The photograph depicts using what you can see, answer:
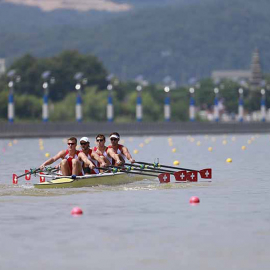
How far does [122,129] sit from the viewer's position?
93.9 m

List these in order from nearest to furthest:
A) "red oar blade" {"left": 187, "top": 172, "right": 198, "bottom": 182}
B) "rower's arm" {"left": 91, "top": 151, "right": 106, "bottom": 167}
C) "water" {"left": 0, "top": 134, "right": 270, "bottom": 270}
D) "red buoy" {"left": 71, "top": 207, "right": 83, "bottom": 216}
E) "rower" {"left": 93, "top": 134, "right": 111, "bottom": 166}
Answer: "water" {"left": 0, "top": 134, "right": 270, "bottom": 270}, "red buoy" {"left": 71, "top": 207, "right": 83, "bottom": 216}, "rower's arm" {"left": 91, "top": 151, "right": 106, "bottom": 167}, "rower" {"left": 93, "top": 134, "right": 111, "bottom": 166}, "red oar blade" {"left": 187, "top": 172, "right": 198, "bottom": 182}

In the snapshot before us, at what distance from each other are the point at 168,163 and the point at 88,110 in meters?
119

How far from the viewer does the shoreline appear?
8556 cm

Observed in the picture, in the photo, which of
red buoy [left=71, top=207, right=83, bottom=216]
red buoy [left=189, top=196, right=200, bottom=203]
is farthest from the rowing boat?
red buoy [left=71, top=207, right=83, bottom=216]

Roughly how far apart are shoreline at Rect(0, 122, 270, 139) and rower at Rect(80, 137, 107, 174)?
5367 centimetres

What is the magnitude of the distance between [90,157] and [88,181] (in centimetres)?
112

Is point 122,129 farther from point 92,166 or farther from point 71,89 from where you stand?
point 71,89

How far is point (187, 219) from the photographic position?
22.0 metres

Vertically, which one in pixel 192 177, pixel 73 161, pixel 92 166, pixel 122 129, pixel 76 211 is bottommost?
pixel 76 211

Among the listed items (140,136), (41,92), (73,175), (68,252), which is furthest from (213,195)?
(41,92)

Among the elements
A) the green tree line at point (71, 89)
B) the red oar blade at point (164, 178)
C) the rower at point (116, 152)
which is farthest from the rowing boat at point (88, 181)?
the green tree line at point (71, 89)

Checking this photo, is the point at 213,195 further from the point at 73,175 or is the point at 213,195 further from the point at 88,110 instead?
the point at 88,110

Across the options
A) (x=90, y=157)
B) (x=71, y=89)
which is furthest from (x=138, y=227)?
(x=71, y=89)

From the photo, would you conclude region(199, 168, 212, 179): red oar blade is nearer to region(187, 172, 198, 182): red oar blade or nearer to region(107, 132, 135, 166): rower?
region(187, 172, 198, 182): red oar blade
